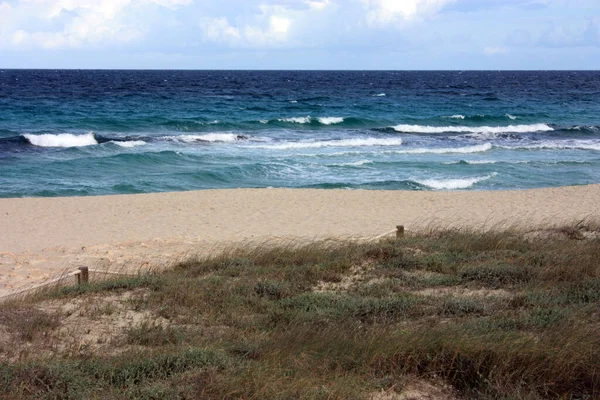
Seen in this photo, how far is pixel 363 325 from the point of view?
19.8 ft

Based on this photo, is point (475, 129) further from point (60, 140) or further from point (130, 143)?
point (60, 140)

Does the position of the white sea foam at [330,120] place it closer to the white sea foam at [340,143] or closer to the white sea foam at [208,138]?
the white sea foam at [340,143]

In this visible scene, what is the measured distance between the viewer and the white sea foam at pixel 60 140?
2989 centimetres

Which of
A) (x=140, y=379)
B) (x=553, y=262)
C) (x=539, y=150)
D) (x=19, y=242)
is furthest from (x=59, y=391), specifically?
(x=539, y=150)

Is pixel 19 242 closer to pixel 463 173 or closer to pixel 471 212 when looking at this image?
pixel 471 212

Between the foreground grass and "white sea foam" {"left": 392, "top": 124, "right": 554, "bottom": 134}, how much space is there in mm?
27952

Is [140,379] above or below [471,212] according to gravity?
above

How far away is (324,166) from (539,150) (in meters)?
10.9

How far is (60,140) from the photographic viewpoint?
30.7 m

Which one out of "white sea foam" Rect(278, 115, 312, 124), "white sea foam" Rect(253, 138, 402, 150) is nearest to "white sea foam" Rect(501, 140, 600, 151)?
"white sea foam" Rect(253, 138, 402, 150)

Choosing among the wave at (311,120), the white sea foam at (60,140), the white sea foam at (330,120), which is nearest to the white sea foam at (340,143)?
the white sea foam at (330,120)

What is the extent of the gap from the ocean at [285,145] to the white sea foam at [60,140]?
8 cm

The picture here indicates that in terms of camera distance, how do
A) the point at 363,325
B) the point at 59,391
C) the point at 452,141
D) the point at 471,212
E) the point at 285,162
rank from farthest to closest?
the point at 452,141
the point at 285,162
the point at 471,212
the point at 363,325
the point at 59,391

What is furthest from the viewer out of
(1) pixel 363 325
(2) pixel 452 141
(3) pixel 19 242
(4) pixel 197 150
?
(2) pixel 452 141
